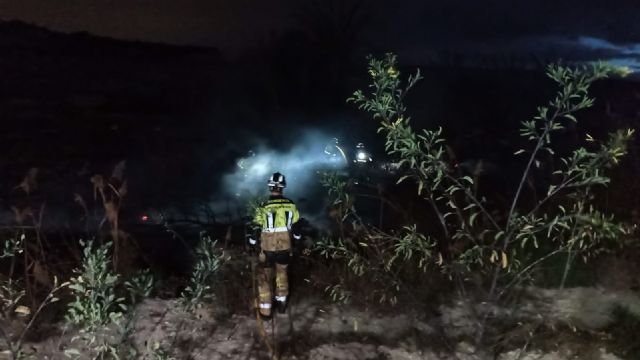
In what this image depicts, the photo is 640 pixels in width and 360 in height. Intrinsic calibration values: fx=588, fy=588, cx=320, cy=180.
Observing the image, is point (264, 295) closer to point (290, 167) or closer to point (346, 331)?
point (346, 331)

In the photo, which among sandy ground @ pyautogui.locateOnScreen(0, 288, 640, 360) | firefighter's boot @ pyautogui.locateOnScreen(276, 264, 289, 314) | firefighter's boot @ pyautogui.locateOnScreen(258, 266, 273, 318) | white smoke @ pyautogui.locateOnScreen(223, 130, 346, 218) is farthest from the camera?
white smoke @ pyautogui.locateOnScreen(223, 130, 346, 218)

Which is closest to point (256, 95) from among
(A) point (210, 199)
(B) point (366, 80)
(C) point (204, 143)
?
(B) point (366, 80)

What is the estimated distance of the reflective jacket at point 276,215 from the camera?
6605 millimetres

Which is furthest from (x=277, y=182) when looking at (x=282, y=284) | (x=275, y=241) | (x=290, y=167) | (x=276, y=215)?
(x=290, y=167)

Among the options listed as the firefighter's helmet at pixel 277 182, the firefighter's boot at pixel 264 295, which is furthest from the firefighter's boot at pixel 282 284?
the firefighter's helmet at pixel 277 182

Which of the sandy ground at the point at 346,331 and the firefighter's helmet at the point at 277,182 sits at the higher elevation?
the firefighter's helmet at the point at 277,182

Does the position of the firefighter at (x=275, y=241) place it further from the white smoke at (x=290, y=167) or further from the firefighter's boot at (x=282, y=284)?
the white smoke at (x=290, y=167)

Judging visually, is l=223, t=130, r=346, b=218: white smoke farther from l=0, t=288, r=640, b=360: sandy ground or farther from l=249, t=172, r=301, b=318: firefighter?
l=0, t=288, r=640, b=360: sandy ground

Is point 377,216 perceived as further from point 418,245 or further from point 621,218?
point 418,245

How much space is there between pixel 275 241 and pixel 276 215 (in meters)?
0.32

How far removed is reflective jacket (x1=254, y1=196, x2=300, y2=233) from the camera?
6605 millimetres

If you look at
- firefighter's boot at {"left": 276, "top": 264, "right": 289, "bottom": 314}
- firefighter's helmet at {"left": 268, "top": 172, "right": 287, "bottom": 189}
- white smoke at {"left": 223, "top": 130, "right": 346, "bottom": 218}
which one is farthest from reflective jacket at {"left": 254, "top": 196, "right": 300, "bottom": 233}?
white smoke at {"left": 223, "top": 130, "right": 346, "bottom": 218}

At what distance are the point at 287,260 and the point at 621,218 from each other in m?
5.51

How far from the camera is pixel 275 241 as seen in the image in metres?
6.72
